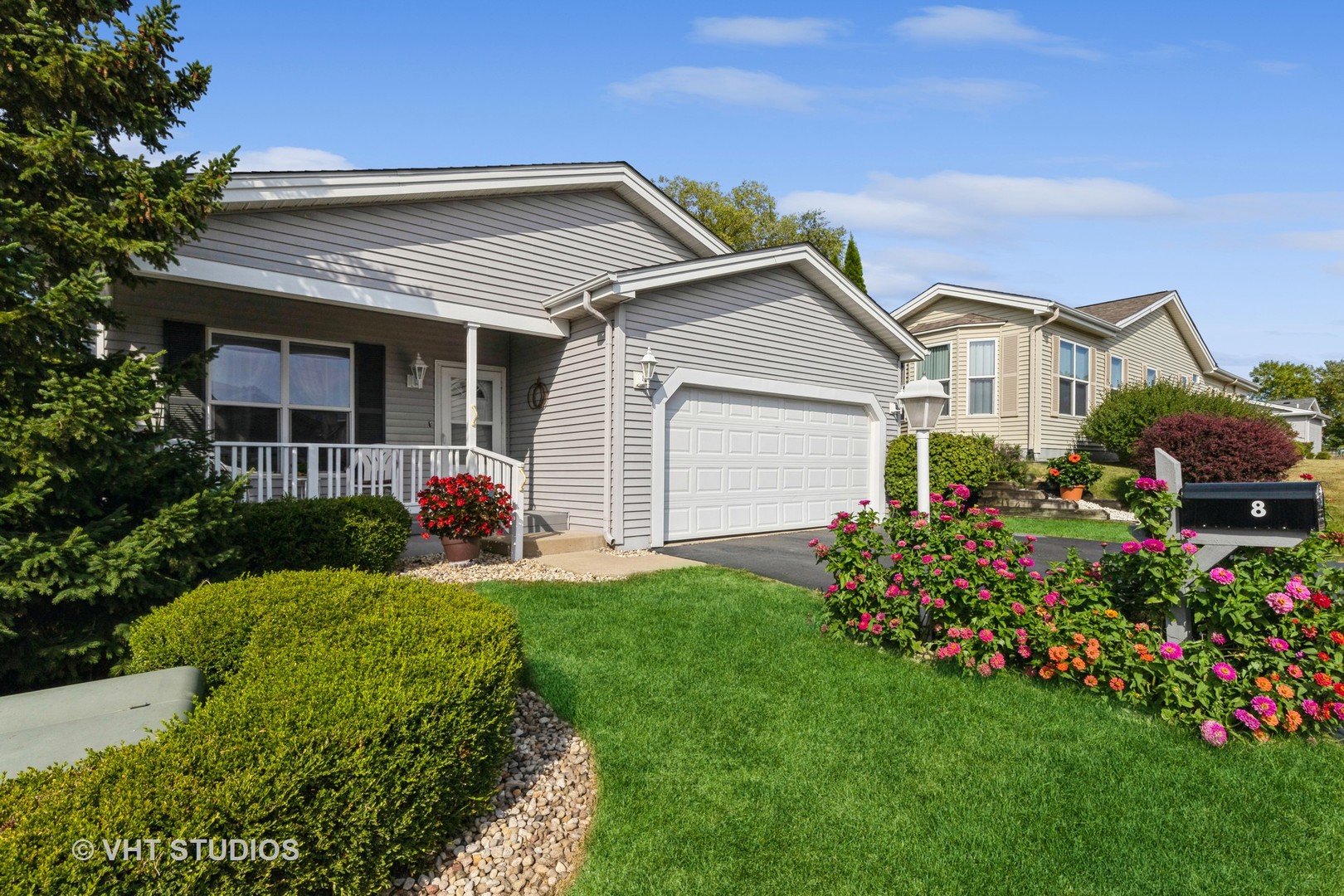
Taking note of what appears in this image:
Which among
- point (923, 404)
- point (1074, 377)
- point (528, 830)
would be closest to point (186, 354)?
point (528, 830)

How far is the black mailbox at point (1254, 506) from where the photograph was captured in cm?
344

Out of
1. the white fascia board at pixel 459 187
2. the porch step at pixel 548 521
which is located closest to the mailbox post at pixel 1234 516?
the porch step at pixel 548 521

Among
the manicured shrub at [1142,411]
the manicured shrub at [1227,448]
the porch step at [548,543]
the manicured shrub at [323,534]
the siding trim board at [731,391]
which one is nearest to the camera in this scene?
the manicured shrub at [323,534]

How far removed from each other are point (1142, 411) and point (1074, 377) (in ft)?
8.40

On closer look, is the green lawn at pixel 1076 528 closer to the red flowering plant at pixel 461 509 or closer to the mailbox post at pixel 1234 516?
the mailbox post at pixel 1234 516

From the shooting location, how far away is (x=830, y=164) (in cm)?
1001

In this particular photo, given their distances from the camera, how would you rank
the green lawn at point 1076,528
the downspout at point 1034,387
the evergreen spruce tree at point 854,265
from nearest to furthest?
the green lawn at point 1076,528 → the downspout at point 1034,387 → the evergreen spruce tree at point 854,265

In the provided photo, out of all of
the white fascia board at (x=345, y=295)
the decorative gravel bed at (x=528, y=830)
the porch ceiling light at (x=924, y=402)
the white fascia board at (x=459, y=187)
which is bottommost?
the decorative gravel bed at (x=528, y=830)

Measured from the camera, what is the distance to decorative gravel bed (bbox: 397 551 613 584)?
661 cm

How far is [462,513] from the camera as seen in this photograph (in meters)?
7.05

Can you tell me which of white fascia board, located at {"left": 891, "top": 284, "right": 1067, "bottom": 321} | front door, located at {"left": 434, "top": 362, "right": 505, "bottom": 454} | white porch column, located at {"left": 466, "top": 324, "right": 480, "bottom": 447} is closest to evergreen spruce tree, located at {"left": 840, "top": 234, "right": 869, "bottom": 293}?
white fascia board, located at {"left": 891, "top": 284, "right": 1067, "bottom": 321}

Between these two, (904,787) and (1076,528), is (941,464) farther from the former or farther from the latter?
(904,787)

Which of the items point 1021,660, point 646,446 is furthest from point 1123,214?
point 1021,660

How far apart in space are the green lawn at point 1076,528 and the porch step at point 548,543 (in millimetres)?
6345
